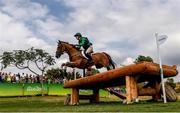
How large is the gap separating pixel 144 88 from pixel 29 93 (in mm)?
20010

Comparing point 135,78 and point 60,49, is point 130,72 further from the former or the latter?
point 60,49

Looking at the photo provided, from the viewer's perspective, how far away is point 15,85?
33.7m

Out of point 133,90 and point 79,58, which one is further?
point 79,58

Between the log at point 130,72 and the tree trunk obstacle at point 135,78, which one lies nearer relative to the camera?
the log at point 130,72

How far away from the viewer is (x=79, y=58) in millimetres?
18719

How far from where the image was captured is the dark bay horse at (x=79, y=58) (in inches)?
736

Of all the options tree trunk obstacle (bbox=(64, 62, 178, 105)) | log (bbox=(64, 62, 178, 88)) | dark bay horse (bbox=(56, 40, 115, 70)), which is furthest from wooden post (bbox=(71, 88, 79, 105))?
dark bay horse (bbox=(56, 40, 115, 70))

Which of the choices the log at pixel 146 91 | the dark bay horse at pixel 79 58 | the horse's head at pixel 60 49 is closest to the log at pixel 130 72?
the log at pixel 146 91

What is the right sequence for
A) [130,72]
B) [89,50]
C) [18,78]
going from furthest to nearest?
[18,78]
[89,50]
[130,72]

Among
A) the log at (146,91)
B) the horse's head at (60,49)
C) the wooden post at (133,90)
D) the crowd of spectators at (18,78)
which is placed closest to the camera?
the wooden post at (133,90)

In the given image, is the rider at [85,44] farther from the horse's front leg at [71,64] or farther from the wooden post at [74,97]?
the wooden post at [74,97]

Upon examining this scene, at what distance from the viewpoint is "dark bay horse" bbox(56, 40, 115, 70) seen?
18.7 metres

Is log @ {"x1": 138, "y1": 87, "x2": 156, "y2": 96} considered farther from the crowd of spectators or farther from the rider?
the crowd of spectators

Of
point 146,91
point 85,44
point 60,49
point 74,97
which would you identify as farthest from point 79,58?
point 146,91
